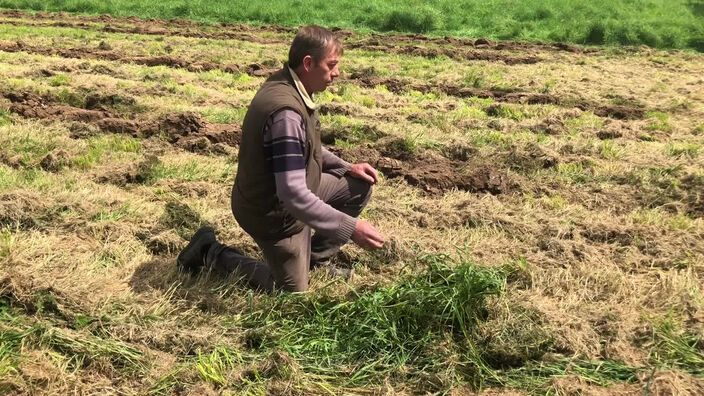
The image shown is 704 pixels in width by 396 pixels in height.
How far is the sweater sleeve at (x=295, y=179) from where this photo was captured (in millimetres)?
3213

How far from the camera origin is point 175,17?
2155 centimetres

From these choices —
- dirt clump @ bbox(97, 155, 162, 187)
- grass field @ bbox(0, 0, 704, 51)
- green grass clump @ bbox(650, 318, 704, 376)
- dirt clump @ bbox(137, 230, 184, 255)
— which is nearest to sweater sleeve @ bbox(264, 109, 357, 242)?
dirt clump @ bbox(137, 230, 184, 255)

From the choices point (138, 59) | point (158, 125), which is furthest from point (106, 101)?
point (138, 59)

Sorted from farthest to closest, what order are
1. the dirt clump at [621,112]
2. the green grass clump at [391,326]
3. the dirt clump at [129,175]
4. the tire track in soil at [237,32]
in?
1. the tire track in soil at [237,32]
2. the dirt clump at [621,112]
3. the dirt clump at [129,175]
4. the green grass clump at [391,326]

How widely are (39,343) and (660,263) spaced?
408cm

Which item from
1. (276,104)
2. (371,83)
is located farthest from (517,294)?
(371,83)

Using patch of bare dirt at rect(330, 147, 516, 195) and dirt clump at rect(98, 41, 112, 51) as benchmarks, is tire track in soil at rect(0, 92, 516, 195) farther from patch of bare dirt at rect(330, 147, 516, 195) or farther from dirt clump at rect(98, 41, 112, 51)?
dirt clump at rect(98, 41, 112, 51)

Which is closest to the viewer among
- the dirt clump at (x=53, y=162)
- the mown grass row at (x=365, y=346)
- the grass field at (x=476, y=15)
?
the mown grass row at (x=365, y=346)

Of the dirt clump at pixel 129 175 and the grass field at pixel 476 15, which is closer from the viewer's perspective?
the dirt clump at pixel 129 175

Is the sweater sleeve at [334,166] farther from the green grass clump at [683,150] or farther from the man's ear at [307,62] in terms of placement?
the green grass clump at [683,150]

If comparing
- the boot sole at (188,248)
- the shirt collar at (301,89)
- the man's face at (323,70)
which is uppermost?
the man's face at (323,70)

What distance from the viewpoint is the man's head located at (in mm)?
3336

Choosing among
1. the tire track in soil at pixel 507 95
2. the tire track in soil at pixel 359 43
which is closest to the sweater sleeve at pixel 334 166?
the tire track in soil at pixel 507 95

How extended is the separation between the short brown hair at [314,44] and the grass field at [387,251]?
142 centimetres
